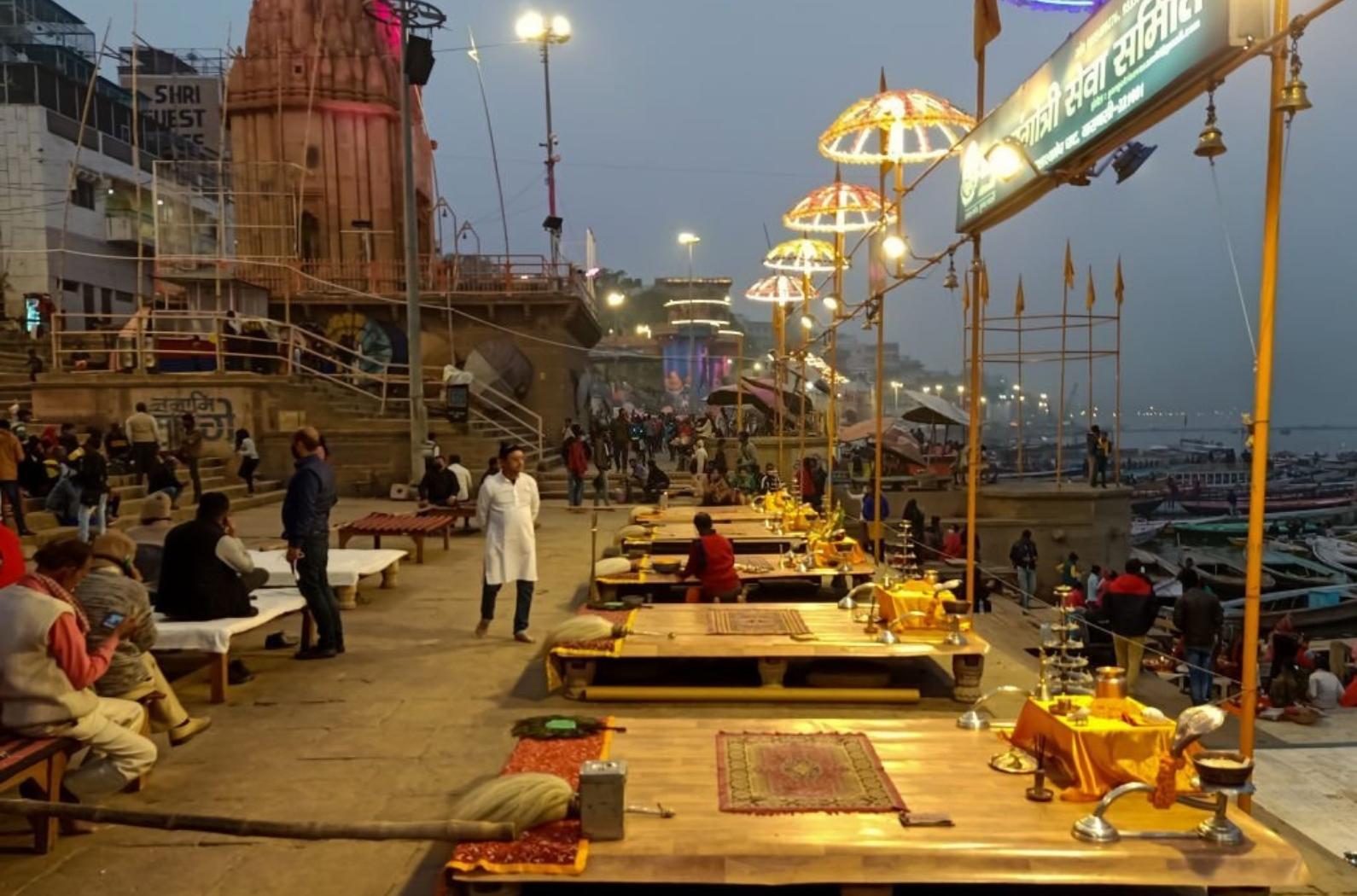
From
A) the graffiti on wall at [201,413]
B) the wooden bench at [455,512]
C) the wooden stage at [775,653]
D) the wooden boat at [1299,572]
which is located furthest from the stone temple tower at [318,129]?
the wooden boat at [1299,572]

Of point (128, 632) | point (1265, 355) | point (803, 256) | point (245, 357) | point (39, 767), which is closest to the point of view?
point (1265, 355)

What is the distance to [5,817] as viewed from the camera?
4.95 metres

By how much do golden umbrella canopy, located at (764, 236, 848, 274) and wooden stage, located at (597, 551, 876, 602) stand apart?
24.2ft

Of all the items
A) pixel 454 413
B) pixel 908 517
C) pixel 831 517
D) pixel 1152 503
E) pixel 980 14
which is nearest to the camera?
pixel 980 14

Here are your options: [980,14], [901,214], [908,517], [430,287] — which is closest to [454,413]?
[430,287]

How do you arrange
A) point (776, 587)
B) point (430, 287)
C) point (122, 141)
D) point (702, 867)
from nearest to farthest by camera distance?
point (702, 867)
point (776, 587)
point (430, 287)
point (122, 141)

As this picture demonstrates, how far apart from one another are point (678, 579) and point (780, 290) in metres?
11.9

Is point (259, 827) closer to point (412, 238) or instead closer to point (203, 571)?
point (203, 571)

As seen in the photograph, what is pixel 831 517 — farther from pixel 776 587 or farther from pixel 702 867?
Answer: pixel 702 867

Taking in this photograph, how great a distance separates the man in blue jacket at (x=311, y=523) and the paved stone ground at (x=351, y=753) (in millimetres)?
577

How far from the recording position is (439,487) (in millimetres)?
17156

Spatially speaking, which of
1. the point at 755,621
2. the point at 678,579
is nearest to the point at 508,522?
the point at 678,579

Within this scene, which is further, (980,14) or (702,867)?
(980,14)

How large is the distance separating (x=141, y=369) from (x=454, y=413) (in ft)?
22.0
